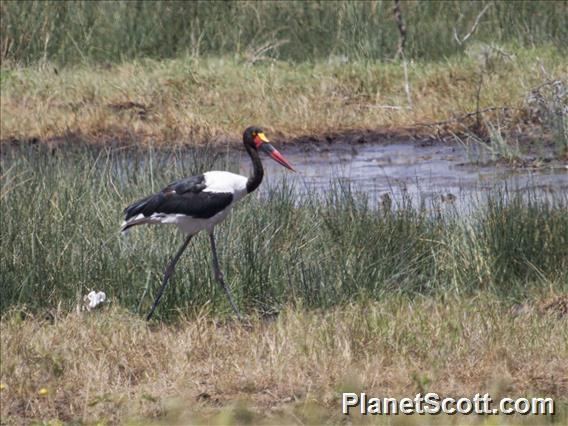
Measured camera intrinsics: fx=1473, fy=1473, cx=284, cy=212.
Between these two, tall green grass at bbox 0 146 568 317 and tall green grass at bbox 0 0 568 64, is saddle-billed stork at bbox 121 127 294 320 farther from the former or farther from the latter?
tall green grass at bbox 0 0 568 64

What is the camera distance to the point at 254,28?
16047mm

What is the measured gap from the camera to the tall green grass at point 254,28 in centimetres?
1527

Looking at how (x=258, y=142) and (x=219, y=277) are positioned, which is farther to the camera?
(x=258, y=142)

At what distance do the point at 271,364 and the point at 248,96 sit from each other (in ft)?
25.2

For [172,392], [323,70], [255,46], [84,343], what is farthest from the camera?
[255,46]

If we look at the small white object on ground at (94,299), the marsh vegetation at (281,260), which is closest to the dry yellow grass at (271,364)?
the marsh vegetation at (281,260)

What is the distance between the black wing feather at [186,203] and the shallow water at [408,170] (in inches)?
107

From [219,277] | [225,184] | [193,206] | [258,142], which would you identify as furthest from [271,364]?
[258,142]

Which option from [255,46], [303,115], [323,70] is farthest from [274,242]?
[255,46]

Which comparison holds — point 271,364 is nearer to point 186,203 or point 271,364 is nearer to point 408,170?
point 186,203

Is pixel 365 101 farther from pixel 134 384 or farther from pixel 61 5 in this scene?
pixel 134 384

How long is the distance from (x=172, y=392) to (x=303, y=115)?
24.5ft

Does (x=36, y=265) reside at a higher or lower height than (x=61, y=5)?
lower

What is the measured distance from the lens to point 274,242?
830 cm
